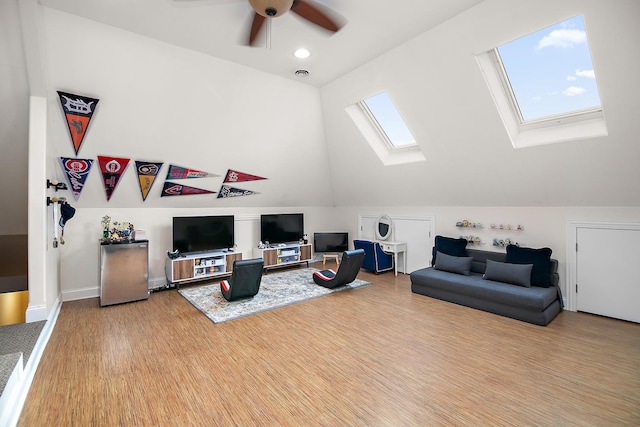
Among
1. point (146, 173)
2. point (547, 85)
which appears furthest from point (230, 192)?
point (547, 85)

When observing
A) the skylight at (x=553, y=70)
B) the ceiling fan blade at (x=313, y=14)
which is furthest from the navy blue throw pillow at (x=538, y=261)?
the ceiling fan blade at (x=313, y=14)

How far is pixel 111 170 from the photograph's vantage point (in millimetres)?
4734

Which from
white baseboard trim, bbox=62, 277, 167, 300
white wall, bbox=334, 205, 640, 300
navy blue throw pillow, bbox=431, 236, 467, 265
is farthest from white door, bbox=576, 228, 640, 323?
white baseboard trim, bbox=62, 277, 167, 300

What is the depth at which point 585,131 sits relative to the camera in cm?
364

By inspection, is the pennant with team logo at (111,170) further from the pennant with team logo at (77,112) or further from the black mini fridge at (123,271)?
the black mini fridge at (123,271)

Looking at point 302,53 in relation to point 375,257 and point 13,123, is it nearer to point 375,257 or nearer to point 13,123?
point 13,123

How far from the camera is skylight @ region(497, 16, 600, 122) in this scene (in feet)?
10.5

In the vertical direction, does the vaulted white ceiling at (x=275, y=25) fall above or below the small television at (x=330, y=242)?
above

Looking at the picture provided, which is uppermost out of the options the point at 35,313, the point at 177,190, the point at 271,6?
the point at 271,6

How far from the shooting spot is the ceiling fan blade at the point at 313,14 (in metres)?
2.42

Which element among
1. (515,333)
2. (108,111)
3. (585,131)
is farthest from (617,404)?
(108,111)

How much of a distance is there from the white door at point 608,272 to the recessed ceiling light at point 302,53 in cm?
447

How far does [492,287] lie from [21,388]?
5.17m

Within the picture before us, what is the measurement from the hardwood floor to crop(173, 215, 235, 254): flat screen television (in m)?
1.60
